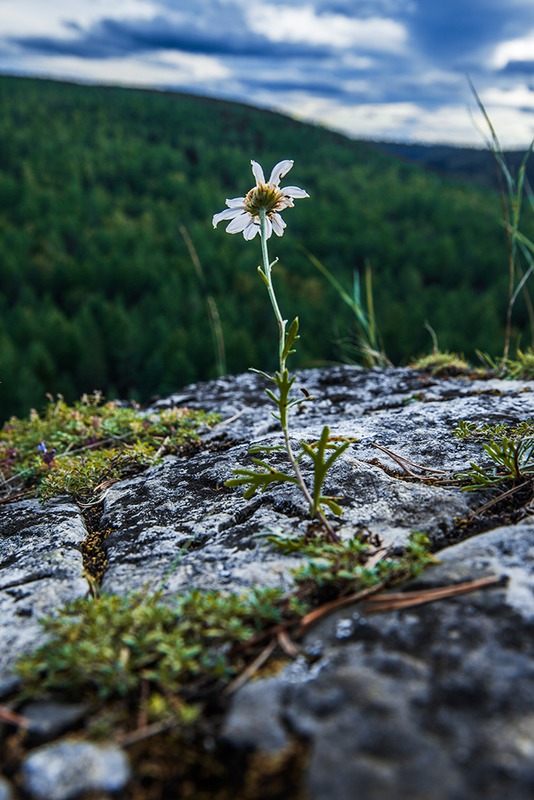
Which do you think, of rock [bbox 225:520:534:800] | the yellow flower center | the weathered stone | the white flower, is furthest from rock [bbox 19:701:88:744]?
the yellow flower center

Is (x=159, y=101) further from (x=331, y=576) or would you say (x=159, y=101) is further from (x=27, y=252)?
(x=331, y=576)

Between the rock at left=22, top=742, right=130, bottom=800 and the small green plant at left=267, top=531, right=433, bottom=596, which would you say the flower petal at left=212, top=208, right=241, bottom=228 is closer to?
the small green plant at left=267, top=531, right=433, bottom=596

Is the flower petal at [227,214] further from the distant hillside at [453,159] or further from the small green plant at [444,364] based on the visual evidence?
the distant hillside at [453,159]

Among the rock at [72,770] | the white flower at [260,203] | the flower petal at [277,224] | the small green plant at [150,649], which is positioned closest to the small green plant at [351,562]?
the small green plant at [150,649]

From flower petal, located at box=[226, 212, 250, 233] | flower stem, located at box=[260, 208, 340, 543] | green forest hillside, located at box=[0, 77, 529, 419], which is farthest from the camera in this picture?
green forest hillside, located at box=[0, 77, 529, 419]

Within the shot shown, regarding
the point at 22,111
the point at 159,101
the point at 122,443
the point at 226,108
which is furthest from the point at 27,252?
the point at 226,108
